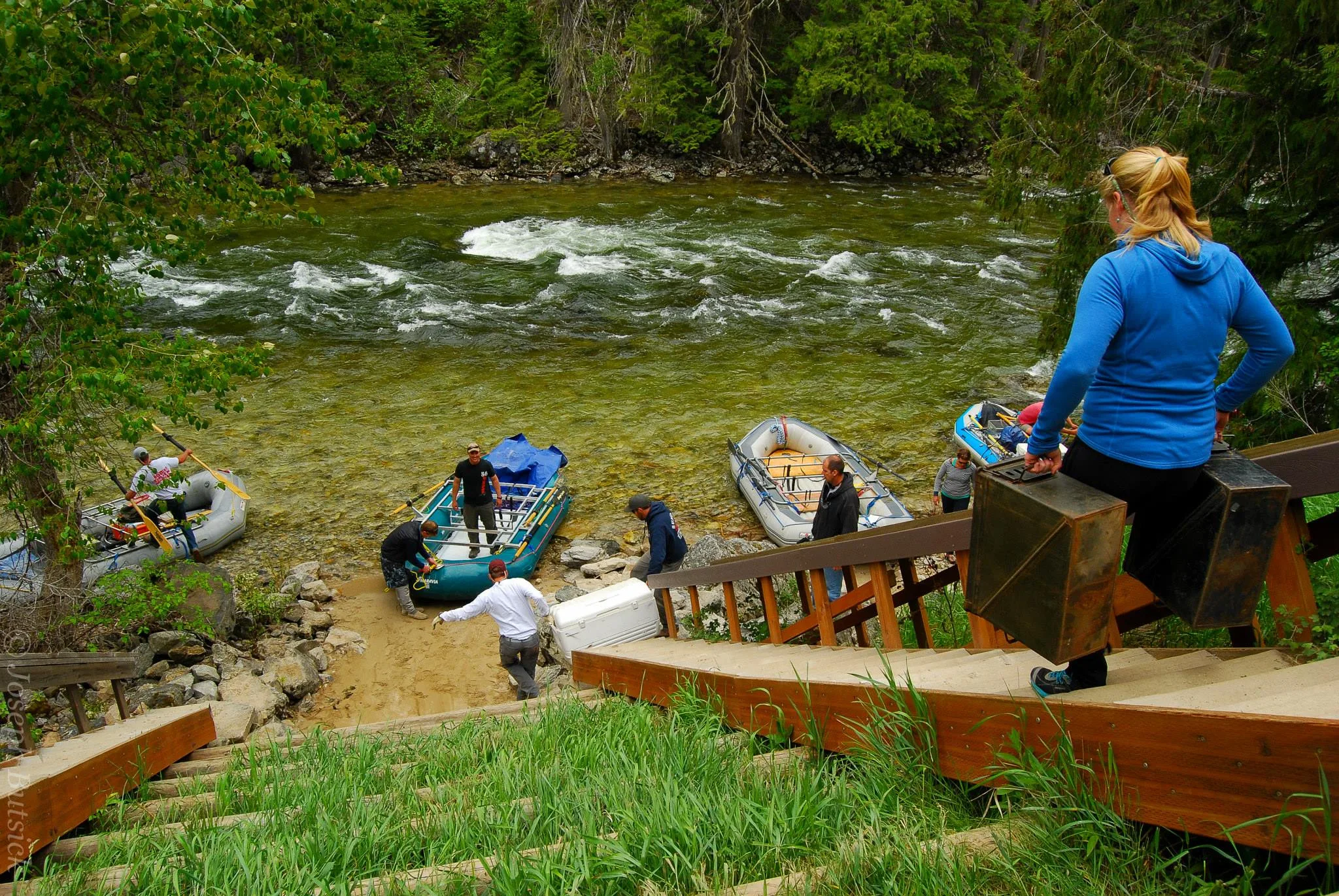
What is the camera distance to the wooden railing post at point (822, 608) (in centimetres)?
409

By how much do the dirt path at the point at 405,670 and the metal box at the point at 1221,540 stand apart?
6.57 m

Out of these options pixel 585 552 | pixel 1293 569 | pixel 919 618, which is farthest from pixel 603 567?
pixel 1293 569

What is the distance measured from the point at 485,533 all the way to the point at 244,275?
45.4ft

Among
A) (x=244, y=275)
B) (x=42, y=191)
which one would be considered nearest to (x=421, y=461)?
Result: (x=42, y=191)

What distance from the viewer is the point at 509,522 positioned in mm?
11055

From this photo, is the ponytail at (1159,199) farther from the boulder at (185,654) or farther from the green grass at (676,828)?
the boulder at (185,654)

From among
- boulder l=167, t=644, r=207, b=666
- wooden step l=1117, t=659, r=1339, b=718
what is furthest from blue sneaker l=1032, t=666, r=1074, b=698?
boulder l=167, t=644, r=207, b=666

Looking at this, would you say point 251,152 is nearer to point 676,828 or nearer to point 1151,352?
point 676,828

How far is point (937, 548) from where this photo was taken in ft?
10.2

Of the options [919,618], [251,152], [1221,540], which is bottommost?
[919,618]

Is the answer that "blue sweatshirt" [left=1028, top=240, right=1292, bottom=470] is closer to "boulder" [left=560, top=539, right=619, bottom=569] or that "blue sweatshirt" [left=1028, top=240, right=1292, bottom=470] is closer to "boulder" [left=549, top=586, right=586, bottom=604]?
"boulder" [left=549, top=586, right=586, bottom=604]

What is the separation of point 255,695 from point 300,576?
122 inches

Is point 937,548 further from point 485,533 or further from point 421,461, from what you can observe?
point 421,461

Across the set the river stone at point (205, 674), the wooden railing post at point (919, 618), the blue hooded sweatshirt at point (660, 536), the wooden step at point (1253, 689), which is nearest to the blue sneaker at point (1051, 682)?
the wooden step at point (1253, 689)
